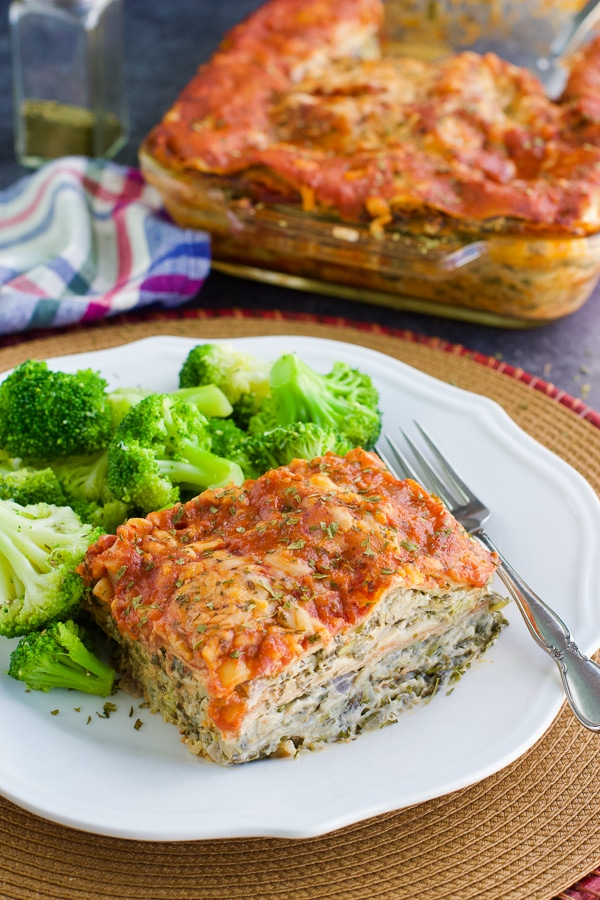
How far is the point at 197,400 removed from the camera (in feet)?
11.6

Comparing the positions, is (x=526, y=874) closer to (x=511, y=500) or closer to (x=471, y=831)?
(x=471, y=831)

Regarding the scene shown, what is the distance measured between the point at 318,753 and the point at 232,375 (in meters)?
1.55

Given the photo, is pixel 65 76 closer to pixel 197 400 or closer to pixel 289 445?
pixel 197 400

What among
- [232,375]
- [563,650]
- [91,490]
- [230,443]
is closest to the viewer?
[563,650]

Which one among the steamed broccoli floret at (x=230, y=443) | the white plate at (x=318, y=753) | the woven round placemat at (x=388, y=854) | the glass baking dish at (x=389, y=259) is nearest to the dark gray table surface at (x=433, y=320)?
the glass baking dish at (x=389, y=259)

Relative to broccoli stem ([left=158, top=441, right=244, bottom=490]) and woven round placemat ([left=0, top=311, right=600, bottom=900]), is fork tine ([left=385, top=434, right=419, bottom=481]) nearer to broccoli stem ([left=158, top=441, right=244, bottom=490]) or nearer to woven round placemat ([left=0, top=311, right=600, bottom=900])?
broccoli stem ([left=158, top=441, right=244, bottom=490])

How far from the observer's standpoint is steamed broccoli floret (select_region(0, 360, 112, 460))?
329 centimetres

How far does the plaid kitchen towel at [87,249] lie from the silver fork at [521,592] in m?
1.68

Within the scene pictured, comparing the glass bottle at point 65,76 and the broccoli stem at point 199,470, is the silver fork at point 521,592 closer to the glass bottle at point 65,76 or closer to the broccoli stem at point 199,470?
the broccoli stem at point 199,470

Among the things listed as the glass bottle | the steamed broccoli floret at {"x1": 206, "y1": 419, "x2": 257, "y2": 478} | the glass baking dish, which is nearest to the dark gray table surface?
the glass baking dish

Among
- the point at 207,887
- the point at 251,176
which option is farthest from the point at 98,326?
the point at 207,887

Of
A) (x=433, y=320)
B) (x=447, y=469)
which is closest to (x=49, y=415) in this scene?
(x=447, y=469)

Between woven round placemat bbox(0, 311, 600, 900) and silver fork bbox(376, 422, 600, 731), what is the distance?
0.82 ft

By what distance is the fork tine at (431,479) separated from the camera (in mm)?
3400
